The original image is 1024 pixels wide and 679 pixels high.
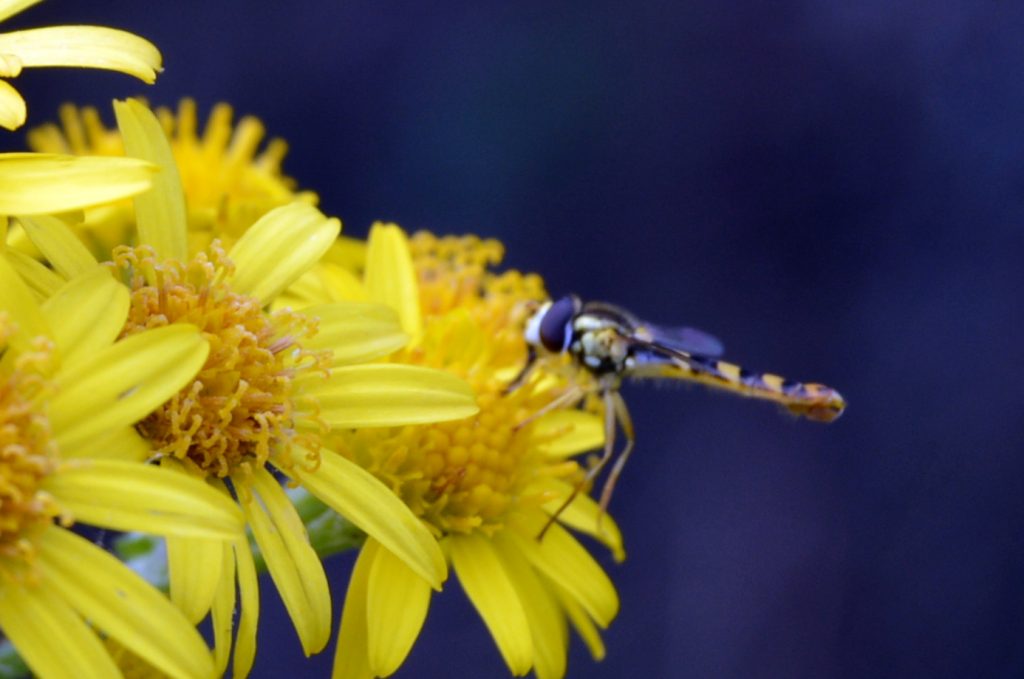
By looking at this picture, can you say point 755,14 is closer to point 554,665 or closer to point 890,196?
point 890,196

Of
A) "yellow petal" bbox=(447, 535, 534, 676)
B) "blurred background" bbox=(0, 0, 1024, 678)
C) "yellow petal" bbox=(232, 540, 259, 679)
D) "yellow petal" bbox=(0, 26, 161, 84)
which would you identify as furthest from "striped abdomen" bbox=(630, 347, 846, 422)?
"blurred background" bbox=(0, 0, 1024, 678)

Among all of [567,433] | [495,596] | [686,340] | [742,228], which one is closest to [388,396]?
[495,596]

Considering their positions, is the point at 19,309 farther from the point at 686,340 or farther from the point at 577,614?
the point at 686,340

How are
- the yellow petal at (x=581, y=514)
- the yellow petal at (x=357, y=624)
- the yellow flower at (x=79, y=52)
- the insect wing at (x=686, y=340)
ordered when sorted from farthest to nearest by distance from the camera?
the insect wing at (x=686, y=340) < the yellow petal at (x=581, y=514) < the yellow petal at (x=357, y=624) < the yellow flower at (x=79, y=52)

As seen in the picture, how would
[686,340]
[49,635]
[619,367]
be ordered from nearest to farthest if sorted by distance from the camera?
[49,635], [619,367], [686,340]

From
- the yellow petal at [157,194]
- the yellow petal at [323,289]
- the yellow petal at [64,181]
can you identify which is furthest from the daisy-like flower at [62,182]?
the yellow petal at [323,289]

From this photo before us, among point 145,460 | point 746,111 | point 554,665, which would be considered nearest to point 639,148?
point 746,111

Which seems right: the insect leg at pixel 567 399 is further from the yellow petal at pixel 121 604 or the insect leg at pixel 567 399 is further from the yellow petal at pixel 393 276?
the yellow petal at pixel 121 604
